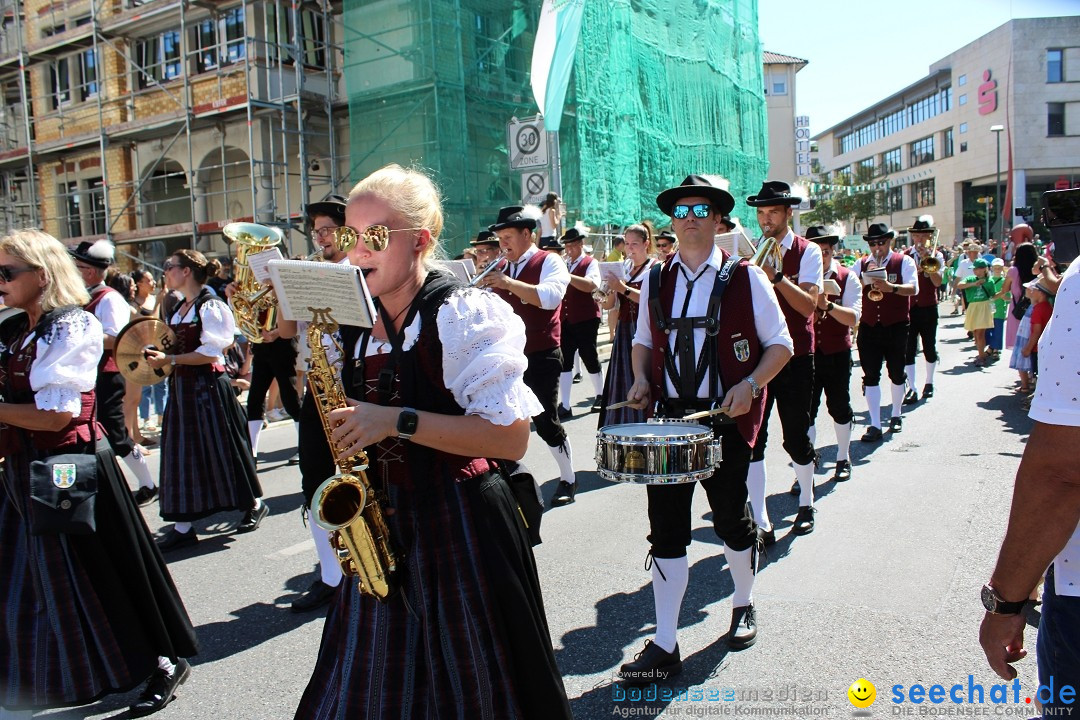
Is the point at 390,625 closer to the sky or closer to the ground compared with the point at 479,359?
closer to the ground

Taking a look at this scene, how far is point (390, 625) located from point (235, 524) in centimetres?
449

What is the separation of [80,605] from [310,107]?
55.9 ft

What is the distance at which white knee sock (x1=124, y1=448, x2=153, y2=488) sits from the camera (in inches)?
270

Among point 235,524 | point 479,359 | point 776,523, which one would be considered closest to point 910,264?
point 776,523

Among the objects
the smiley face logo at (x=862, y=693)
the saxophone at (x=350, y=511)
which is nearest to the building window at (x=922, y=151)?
the smiley face logo at (x=862, y=693)

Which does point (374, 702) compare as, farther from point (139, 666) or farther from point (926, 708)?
point (926, 708)

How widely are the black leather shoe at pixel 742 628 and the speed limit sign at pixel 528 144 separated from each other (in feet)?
32.5

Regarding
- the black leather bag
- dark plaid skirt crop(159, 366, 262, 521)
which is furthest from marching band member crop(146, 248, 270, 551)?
the black leather bag

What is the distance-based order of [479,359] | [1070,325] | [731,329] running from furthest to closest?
1. [731,329]
2. [479,359]
3. [1070,325]


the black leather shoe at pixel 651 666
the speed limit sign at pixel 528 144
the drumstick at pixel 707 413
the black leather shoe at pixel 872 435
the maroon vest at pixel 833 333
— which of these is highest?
the speed limit sign at pixel 528 144

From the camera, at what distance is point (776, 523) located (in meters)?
5.58

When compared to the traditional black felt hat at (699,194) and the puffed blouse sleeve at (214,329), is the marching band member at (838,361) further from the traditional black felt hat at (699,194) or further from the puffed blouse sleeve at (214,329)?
the puffed blouse sleeve at (214,329)

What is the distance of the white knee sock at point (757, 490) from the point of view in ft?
15.8

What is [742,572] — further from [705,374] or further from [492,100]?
[492,100]
